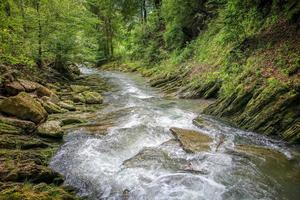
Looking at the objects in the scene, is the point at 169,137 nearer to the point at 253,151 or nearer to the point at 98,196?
the point at 253,151

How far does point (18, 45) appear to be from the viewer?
12164 millimetres

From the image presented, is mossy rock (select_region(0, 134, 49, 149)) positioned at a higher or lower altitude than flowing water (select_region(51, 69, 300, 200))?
higher

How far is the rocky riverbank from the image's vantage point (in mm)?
6566

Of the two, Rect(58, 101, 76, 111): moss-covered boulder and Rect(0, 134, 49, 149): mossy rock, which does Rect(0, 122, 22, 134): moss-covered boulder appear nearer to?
Rect(0, 134, 49, 149): mossy rock

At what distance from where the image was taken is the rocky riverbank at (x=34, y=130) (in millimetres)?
6566

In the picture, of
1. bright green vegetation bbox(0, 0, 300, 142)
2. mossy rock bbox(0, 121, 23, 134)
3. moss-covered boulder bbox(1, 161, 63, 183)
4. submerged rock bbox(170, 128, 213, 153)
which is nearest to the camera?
moss-covered boulder bbox(1, 161, 63, 183)

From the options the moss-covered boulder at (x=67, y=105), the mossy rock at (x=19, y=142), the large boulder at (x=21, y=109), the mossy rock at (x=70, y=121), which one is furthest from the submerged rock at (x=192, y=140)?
the moss-covered boulder at (x=67, y=105)

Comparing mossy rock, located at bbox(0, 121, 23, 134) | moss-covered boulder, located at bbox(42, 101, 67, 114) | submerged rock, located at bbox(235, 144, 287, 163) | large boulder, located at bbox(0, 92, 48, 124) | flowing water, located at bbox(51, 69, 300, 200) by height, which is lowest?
flowing water, located at bbox(51, 69, 300, 200)

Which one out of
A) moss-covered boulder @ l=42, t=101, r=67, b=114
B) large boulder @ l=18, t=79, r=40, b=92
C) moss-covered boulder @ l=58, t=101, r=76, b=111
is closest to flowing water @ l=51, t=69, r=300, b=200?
moss-covered boulder @ l=42, t=101, r=67, b=114

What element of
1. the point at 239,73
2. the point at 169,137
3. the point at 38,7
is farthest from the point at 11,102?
the point at 38,7

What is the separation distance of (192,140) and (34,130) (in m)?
5.12

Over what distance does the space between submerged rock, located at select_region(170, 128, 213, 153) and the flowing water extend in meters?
0.22

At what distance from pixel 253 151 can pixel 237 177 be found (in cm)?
167

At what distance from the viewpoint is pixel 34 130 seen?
33.6 feet
